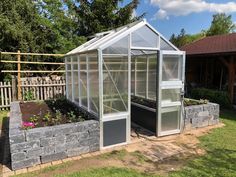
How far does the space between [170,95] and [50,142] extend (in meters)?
3.23

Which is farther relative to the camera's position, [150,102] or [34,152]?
[150,102]

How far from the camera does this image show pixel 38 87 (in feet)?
28.3

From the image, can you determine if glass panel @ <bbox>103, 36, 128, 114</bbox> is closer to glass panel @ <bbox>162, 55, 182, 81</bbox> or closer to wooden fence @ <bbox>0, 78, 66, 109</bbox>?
glass panel @ <bbox>162, 55, 182, 81</bbox>

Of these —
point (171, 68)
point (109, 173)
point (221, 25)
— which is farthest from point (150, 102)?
point (221, 25)

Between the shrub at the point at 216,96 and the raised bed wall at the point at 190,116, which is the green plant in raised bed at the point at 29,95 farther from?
the shrub at the point at 216,96

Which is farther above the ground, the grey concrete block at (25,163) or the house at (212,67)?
the house at (212,67)

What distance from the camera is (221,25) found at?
25.5 metres

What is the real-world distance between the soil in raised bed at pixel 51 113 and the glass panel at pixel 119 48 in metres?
1.72

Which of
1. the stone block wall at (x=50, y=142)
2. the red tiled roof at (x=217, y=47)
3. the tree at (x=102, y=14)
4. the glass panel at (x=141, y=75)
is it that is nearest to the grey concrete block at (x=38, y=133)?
the stone block wall at (x=50, y=142)

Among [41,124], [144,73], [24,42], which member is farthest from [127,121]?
[24,42]

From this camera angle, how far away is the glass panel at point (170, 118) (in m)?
5.43

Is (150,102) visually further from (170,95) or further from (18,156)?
(18,156)

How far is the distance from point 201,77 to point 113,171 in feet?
33.8

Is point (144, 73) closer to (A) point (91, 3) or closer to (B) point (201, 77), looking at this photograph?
(B) point (201, 77)
